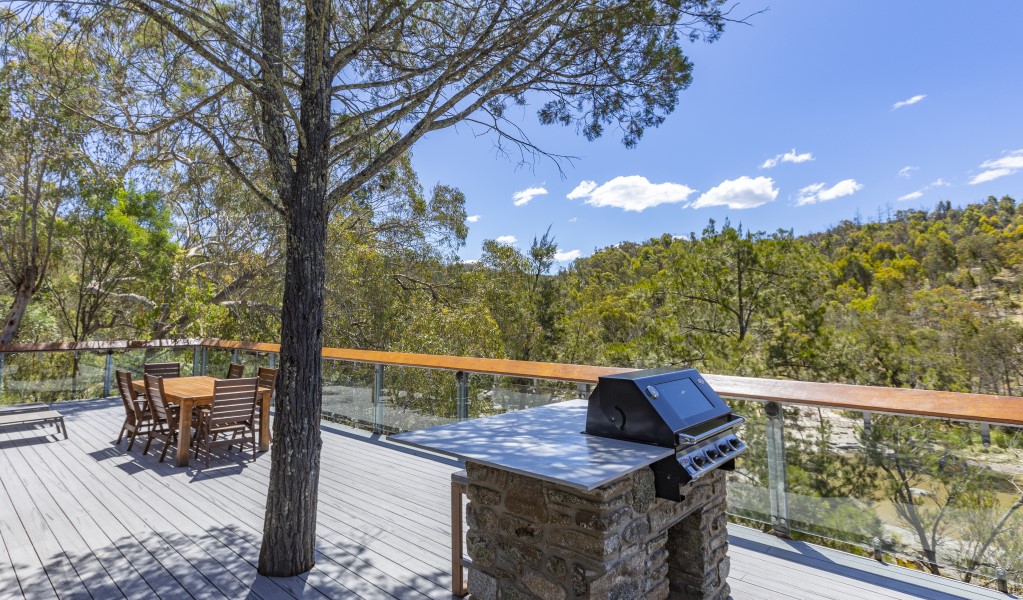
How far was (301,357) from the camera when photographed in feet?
8.35

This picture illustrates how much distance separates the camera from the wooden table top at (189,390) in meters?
4.38

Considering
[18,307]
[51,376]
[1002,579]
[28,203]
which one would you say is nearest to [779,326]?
[1002,579]

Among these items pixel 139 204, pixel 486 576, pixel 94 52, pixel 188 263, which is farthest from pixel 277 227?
pixel 486 576

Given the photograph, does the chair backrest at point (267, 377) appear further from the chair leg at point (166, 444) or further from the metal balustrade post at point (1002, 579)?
the metal balustrade post at point (1002, 579)

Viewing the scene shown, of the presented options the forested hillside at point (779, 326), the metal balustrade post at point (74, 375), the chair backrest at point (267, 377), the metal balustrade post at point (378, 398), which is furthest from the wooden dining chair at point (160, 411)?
the forested hillside at point (779, 326)

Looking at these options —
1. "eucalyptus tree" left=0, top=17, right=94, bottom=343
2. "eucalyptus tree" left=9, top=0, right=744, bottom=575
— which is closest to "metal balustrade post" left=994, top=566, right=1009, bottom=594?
"eucalyptus tree" left=9, top=0, right=744, bottom=575

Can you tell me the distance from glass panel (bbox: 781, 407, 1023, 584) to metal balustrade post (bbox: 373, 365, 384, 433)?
159 inches

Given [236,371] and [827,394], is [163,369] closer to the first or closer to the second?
[236,371]

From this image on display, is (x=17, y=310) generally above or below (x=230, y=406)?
above

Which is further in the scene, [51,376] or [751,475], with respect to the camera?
[51,376]

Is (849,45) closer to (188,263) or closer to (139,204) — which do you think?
(139,204)

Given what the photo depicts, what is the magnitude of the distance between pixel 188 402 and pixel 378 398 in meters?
1.84

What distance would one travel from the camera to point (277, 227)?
32.1ft

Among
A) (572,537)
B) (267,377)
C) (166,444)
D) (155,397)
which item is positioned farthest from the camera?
(267,377)
